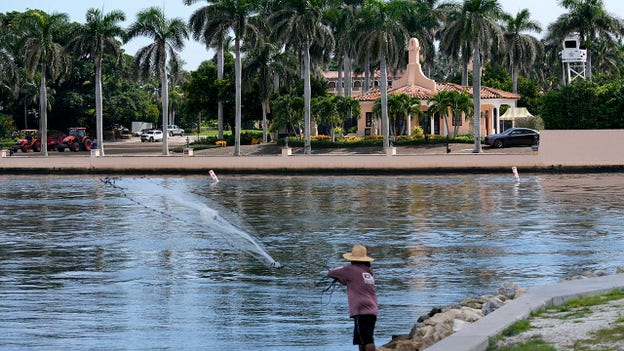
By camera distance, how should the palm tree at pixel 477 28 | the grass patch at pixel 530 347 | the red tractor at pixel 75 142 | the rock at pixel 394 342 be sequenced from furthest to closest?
the red tractor at pixel 75 142, the palm tree at pixel 477 28, the rock at pixel 394 342, the grass patch at pixel 530 347

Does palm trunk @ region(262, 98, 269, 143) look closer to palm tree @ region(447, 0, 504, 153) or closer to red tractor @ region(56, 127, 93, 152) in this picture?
red tractor @ region(56, 127, 93, 152)

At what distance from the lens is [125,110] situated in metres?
132

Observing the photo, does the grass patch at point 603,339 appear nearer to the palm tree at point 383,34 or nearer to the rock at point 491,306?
the rock at point 491,306

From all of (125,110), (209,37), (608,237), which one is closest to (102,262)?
(608,237)

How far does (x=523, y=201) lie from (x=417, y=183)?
576 inches

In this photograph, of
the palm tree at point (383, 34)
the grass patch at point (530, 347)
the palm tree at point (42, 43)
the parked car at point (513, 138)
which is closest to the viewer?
the grass patch at point (530, 347)

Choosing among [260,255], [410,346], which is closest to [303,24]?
[260,255]

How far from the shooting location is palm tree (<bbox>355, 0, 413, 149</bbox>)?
273ft

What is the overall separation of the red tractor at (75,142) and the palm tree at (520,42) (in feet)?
144

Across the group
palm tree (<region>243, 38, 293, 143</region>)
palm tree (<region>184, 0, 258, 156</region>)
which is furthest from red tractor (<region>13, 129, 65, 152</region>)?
palm tree (<region>184, 0, 258, 156</region>)

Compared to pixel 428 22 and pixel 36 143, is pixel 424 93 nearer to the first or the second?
pixel 428 22

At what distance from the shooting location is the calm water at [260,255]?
18609 millimetres

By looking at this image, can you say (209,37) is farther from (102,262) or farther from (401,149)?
(102,262)

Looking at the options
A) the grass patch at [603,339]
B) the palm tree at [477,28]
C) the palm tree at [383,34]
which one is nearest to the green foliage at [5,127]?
the palm tree at [383,34]
